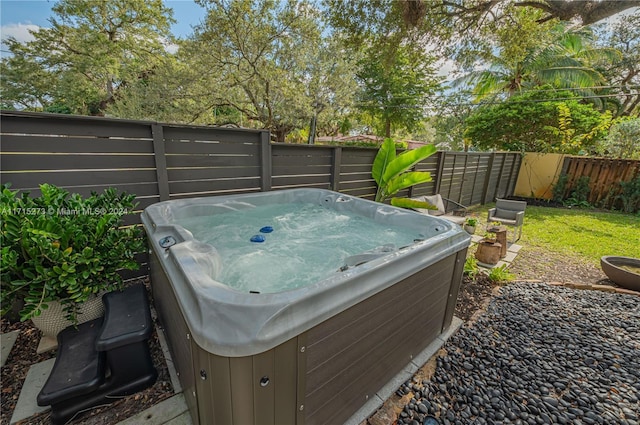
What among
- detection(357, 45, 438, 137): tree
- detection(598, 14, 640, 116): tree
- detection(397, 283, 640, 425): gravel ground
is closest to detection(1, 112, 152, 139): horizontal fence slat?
detection(397, 283, 640, 425): gravel ground

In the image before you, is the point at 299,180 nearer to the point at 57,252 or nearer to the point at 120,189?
the point at 120,189

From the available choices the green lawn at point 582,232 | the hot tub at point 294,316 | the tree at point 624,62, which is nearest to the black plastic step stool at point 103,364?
the hot tub at point 294,316

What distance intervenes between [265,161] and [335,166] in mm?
1233

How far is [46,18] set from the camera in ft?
31.1

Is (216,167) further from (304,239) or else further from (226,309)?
(226,309)

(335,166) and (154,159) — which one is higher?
(154,159)

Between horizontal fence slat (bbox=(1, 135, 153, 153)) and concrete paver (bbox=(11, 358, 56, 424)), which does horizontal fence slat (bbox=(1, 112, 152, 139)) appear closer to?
horizontal fence slat (bbox=(1, 135, 153, 153))

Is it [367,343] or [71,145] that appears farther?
[71,145]

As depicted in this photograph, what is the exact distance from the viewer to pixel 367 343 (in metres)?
1.31

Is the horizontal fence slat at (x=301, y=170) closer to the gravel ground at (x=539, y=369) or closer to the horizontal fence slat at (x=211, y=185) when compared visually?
the horizontal fence slat at (x=211, y=185)

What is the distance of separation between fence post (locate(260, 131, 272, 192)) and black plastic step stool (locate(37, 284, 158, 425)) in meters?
1.93

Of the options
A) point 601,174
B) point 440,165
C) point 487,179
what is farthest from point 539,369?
point 601,174

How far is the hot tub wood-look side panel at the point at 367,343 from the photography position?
3.63 feet

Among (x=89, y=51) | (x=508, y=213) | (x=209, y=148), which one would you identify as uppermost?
(x=89, y=51)
